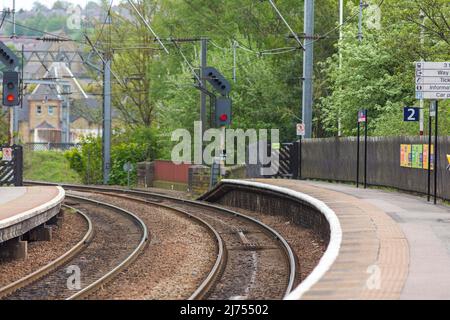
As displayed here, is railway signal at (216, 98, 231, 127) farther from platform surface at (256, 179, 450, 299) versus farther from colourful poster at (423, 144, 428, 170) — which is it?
platform surface at (256, 179, 450, 299)

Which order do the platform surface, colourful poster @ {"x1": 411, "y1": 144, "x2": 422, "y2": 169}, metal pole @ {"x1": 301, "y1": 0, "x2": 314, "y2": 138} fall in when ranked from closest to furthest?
1. the platform surface
2. colourful poster @ {"x1": 411, "y1": 144, "x2": 422, "y2": 169}
3. metal pole @ {"x1": 301, "y1": 0, "x2": 314, "y2": 138}

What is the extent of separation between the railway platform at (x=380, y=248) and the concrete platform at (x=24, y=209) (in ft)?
19.4

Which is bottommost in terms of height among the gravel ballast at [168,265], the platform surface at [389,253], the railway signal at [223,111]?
the gravel ballast at [168,265]

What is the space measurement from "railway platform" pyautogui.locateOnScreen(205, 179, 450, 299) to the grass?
45819 millimetres

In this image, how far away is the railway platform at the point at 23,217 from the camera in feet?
59.3

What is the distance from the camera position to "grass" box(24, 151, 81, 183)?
228 feet

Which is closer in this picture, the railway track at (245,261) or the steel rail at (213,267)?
the steel rail at (213,267)

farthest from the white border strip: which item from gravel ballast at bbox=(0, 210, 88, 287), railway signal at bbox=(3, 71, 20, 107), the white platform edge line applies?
railway signal at bbox=(3, 71, 20, 107)

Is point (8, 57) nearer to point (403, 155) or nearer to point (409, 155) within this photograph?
point (403, 155)

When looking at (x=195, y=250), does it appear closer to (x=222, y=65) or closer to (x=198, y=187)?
(x=198, y=187)

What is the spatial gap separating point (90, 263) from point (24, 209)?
145 inches

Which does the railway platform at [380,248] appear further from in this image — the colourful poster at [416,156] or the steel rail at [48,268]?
the steel rail at [48,268]

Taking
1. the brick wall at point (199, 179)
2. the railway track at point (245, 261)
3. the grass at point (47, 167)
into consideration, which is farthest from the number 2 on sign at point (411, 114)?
the grass at point (47, 167)
